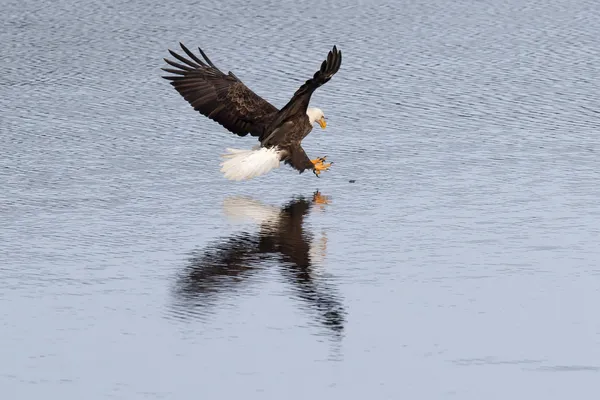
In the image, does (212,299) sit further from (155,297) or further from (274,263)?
(274,263)

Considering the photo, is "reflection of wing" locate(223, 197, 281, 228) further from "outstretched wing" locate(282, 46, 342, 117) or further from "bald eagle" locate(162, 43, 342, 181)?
"outstretched wing" locate(282, 46, 342, 117)

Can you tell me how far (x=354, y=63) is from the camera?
15609mm

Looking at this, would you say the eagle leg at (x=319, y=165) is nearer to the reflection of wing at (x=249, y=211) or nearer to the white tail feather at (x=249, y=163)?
the white tail feather at (x=249, y=163)

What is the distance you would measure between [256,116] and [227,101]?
0.27 metres

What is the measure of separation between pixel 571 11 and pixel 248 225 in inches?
432

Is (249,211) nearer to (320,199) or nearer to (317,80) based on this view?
(320,199)

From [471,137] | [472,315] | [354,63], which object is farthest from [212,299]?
[354,63]

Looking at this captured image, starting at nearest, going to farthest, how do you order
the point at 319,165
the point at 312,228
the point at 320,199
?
1. the point at 312,228
2. the point at 320,199
3. the point at 319,165

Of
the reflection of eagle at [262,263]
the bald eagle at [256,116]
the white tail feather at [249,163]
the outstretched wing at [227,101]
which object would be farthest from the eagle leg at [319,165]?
the reflection of eagle at [262,263]

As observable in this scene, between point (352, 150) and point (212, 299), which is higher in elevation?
point (352, 150)

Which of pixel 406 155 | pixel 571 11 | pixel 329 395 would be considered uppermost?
pixel 571 11

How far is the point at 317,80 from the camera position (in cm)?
983

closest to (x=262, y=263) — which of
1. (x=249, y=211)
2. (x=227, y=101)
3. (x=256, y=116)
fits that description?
(x=249, y=211)

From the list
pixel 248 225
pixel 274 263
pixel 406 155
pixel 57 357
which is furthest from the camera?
pixel 406 155
